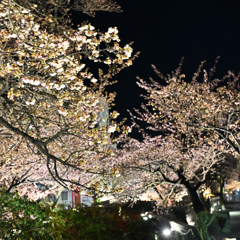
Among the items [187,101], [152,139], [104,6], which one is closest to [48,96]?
[104,6]

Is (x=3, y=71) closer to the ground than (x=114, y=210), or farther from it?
farther from it

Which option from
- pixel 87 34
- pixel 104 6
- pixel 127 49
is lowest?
pixel 127 49

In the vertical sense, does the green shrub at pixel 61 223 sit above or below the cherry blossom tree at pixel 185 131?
below

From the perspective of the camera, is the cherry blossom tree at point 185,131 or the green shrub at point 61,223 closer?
the green shrub at point 61,223

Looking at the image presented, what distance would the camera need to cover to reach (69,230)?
9.41m

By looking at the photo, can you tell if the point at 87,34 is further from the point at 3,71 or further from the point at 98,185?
the point at 98,185

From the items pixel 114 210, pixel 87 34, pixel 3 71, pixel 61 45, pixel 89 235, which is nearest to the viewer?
pixel 3 71

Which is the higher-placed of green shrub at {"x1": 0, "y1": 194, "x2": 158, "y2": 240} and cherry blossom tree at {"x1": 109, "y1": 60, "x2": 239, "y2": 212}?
cherry blossom tree at {"x1": 109, "y1": 60, "x2": 239, "y2": 212}

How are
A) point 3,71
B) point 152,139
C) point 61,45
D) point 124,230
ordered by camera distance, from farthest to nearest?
1. point 152,139
2. point 124,230
3. point 61,45
4. point 3,71

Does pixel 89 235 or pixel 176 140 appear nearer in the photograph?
pixel 89 235

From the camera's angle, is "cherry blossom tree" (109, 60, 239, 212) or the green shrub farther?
"cherry blossom tree" (109, 60, 239, 212)

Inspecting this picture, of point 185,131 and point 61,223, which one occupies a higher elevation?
point 185,131

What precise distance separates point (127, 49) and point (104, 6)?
14.8 feet

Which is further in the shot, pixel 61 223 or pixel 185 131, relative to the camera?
pixel 185 131
